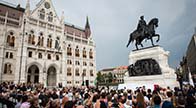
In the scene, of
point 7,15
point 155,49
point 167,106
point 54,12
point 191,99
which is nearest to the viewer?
point 167,106

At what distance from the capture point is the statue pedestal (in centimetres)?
1336

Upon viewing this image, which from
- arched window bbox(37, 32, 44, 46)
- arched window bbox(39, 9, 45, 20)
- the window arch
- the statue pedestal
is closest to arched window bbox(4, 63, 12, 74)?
the window arch

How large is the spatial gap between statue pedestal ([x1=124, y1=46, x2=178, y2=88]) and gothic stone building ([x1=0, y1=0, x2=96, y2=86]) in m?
25.0

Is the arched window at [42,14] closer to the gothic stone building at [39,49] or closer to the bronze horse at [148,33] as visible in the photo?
the gothic stone building at [39,49]

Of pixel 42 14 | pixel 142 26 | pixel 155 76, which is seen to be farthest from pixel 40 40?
pixel 155 76

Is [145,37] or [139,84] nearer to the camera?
[139,84]

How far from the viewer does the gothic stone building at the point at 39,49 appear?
3200 centimetres

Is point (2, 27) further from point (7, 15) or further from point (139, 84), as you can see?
point (139, 84)

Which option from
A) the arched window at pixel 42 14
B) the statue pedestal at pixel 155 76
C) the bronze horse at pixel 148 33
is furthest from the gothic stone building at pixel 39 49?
the bronze horse at pixel 148 33

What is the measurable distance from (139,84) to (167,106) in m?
10.9

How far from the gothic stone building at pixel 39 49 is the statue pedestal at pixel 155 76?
25.0m

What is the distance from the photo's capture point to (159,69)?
45.9 feet

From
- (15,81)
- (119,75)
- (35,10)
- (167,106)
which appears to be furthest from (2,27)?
(119,75)

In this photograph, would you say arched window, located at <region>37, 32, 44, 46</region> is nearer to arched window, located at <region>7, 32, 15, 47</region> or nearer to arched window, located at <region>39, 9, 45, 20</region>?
arched window, located at <region>39, 9, 45, 20</region>
